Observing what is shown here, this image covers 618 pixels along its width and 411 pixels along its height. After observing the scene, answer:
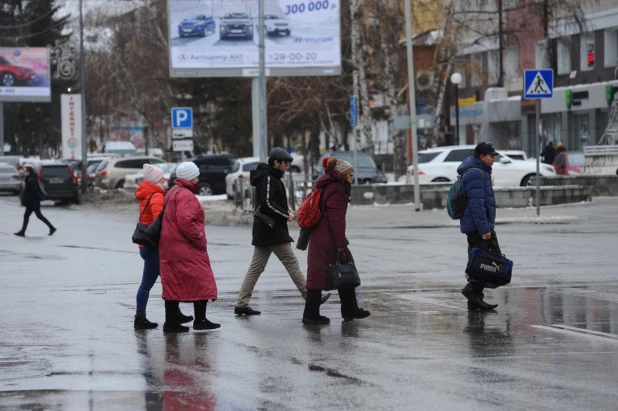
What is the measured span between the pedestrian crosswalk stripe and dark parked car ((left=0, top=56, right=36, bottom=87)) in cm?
5532

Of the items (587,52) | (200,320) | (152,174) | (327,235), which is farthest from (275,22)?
(200,320)

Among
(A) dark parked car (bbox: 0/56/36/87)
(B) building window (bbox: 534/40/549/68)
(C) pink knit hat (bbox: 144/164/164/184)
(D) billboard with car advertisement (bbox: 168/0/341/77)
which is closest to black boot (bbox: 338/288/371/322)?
(C) pink knit hat (bbox: 144/164/164/184)

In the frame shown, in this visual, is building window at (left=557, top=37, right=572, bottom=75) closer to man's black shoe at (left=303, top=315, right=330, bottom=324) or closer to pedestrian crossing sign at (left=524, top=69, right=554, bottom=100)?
pedestrian crossing sign at (left=524, top=69, right=554, bottom=100)

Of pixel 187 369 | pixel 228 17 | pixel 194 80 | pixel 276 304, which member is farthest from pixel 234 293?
pixel 194 80

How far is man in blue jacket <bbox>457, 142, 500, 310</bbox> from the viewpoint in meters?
13.1

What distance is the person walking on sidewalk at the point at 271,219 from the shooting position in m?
13.2

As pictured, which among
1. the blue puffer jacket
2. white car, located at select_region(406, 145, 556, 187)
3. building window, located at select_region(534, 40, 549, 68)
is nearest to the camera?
the blue puffer jacket

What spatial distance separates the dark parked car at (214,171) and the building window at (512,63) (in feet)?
59.7

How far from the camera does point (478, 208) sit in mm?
13141

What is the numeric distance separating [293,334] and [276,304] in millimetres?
2448

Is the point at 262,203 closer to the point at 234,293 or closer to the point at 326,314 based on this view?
the point at 326,314

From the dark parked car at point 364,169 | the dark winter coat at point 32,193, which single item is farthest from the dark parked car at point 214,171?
the dark winter coat at point 32,193

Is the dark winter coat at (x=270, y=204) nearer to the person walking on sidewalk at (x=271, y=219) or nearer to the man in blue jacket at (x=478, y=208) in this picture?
the person walking on sidewalk at (x=271, y=219)

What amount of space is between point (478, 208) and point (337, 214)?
5.52 feet
